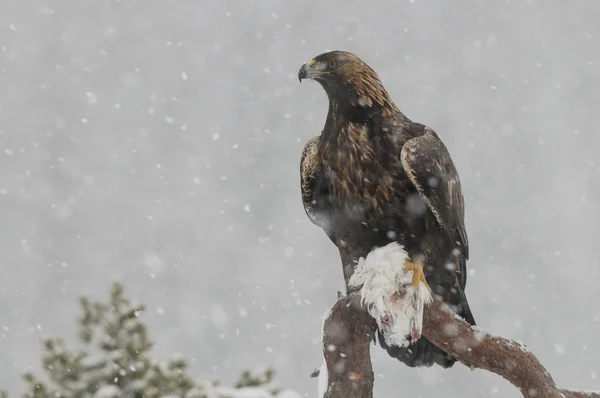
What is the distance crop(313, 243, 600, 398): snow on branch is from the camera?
5453 mm

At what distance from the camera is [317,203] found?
25.1 ft

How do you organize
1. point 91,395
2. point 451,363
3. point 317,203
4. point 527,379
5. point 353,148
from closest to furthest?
point 527,379 < point 451,363 < point 353,148 < point 317,203 < point 91,395

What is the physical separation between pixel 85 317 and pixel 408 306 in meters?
4.46

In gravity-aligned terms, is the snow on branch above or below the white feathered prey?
below

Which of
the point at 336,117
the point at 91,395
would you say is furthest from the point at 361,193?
the point at 91,395

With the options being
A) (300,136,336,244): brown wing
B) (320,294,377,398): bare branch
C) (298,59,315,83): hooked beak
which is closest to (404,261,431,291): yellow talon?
(320,294,377,398): bare branch

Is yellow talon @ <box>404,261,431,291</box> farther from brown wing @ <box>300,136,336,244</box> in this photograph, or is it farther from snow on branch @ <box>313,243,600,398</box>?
brown wing @ <box>300,136,336,244</box>

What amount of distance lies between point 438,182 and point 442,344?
5.26ft

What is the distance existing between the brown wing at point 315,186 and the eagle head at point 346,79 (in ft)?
1.69

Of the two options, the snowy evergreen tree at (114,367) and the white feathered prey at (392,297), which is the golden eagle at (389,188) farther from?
the snowy evergreen tree at (114,367)

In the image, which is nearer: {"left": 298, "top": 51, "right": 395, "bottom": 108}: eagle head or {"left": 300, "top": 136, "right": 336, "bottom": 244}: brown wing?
{"left": 298, "top": 51, "right": 395, "bottom": 108}: eagle head

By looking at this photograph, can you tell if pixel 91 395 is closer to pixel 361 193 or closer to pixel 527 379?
pixel 361 193

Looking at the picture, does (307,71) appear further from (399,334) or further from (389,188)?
(399,334)

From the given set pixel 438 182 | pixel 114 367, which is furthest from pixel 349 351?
pixel 114 367
